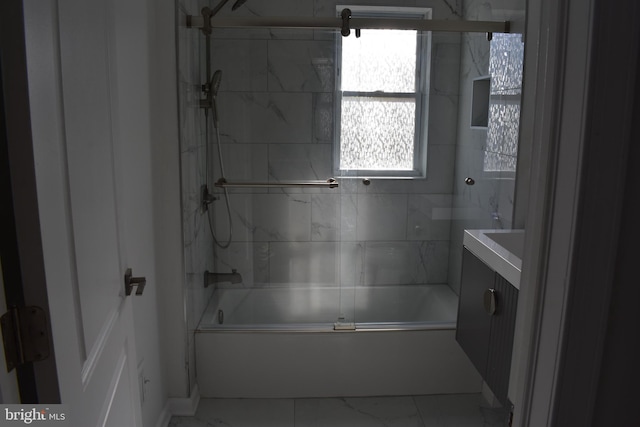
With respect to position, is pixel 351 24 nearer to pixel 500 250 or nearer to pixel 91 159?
pixel 500 250

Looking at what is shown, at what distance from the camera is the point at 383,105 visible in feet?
9.18

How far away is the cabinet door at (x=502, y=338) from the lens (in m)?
1.67

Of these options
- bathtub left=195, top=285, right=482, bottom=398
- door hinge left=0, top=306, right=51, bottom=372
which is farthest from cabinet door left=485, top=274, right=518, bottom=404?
door hinge left=0, top=306, right=51, bottom=372

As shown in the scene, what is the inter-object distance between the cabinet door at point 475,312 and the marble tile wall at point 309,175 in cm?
85

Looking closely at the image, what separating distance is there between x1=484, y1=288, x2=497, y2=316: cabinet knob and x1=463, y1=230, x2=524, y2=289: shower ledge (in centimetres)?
8

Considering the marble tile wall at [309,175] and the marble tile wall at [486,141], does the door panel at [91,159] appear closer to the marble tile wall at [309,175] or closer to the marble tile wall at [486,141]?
the marble tile wall at [309,175]

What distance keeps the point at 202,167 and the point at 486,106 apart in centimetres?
153

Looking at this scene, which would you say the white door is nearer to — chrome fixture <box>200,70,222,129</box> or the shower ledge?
the shower ledge

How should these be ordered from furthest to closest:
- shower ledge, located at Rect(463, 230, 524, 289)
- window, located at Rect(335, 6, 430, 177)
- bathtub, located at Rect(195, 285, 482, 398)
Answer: window, located at Rect(335, 6, 430, 177) < bathtub, located at Rect(195, 285, 482, 398) < shower ledge, located at Rect(463, 230, 524, 289)

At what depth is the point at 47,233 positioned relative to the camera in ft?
2.61

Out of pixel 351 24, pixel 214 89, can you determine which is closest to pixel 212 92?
pixel 214 89

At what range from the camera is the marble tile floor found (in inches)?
94.7

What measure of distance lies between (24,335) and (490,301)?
1.47 meters

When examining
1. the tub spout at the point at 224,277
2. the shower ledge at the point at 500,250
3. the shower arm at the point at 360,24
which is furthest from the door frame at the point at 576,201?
the tub spout at the point at 224,277
